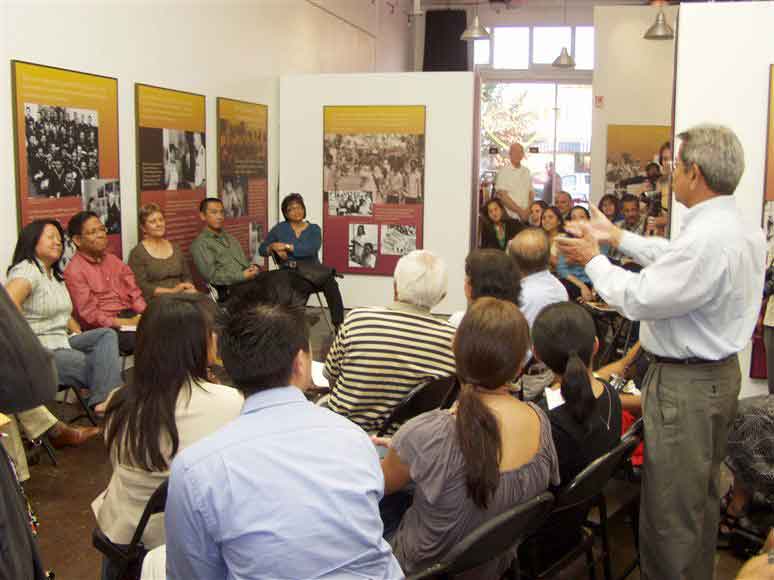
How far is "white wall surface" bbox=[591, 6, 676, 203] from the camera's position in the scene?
35.6 ft

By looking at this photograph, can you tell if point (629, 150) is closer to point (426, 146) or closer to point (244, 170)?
point (426, 146)

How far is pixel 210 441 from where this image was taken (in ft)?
4.62

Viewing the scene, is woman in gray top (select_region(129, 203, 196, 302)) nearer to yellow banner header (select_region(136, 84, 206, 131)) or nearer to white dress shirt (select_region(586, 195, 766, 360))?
yellow banner header (select_region(136, 84, 206, 131))

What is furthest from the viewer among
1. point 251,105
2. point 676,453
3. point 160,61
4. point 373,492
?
point 251,105

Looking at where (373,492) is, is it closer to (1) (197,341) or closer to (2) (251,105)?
(1) (197,341)

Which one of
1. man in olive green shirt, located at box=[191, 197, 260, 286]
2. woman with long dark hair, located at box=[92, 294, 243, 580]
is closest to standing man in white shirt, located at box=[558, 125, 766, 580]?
woman with long dark hair, located at box=[92, 294, 243, 580]

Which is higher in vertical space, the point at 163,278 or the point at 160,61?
the point at 160,61

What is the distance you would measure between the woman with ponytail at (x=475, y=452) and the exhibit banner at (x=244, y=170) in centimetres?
604

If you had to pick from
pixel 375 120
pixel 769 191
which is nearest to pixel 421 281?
pixel 769 191

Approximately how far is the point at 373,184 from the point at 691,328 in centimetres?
659

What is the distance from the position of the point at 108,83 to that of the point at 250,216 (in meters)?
2.80

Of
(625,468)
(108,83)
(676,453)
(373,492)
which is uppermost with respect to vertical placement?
(108,83)

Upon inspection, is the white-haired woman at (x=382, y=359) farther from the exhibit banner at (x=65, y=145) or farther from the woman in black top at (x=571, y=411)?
the exhibit banner at (x=65, y=145)

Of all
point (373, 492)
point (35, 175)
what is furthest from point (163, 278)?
point (373, 492)
